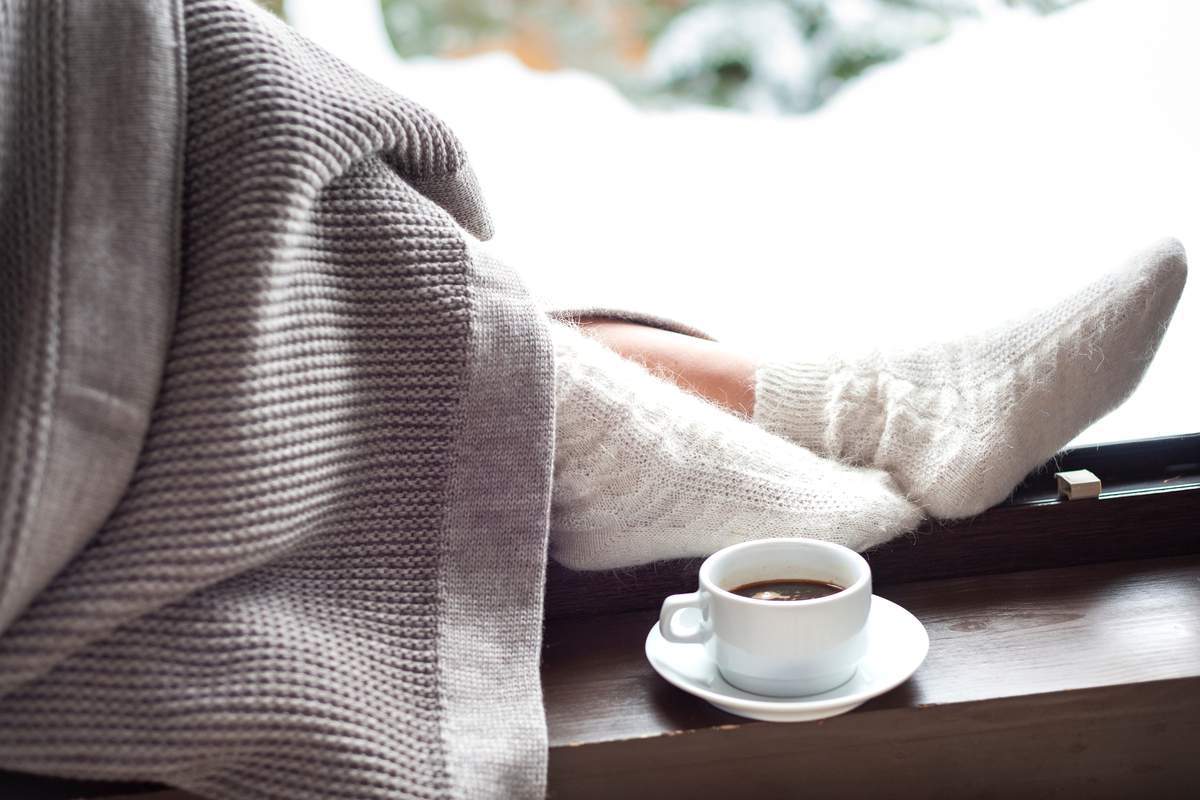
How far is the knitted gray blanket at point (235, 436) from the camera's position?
1.64 feet

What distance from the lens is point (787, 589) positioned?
24.5 inches

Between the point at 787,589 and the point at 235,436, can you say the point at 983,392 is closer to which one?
the point at 787,589

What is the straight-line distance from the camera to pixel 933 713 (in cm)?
60

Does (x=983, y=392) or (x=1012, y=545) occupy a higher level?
(x=983, y=392)

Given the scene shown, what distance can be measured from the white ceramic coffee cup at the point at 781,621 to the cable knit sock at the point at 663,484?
9 cm

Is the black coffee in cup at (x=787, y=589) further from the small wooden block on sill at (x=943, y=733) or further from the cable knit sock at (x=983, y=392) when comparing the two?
the cable knit sock at (x=983, y=392)

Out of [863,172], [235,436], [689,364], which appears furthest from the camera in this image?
[863,172]

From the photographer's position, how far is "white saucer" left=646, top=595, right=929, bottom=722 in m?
0.58

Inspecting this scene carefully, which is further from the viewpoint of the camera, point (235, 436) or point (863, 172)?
point (863, 172)

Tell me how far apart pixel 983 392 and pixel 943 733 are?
286mm

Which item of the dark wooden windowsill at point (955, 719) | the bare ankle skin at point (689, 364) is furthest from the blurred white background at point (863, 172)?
the dark wooden windowsill at point (955, 719)

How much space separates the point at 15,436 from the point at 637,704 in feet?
1.27

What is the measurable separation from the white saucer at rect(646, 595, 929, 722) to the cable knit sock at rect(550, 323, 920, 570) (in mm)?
74

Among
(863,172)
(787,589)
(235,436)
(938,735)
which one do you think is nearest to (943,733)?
(938,735)
